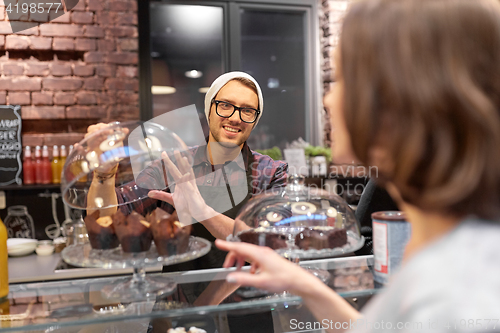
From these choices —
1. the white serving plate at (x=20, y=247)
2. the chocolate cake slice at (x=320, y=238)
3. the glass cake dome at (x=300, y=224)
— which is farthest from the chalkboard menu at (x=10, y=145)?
the chocolate cake slice at (x=320, y=238)

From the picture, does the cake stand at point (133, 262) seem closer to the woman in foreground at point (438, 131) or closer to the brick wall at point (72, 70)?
the woman in foreground at point (438, 131)

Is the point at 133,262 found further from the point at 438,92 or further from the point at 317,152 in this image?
the point at 317,152

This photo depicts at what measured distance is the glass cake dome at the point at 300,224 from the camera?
93 centimetres

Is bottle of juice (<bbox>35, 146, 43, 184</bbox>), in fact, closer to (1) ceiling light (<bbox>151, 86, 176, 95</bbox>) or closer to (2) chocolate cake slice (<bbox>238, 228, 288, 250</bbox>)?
(1) ceiling light (<bbox>151, 86, 176, 95</bbox>)

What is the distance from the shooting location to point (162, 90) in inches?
127

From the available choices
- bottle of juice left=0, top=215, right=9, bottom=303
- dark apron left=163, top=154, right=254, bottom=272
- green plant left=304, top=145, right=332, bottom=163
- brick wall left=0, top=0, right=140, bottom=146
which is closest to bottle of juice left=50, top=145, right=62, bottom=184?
brick wall left=0, top=0, right=140, bottom=146

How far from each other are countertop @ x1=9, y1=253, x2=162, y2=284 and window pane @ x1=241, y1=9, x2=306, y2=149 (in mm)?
1693

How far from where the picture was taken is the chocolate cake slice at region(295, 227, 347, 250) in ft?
3.04

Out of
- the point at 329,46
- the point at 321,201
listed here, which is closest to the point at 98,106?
the point at 329,46

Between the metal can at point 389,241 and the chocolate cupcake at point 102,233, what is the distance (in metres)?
0.58

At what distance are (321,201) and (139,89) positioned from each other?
242cm

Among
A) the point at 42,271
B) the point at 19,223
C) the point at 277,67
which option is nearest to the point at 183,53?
the point at 277,67

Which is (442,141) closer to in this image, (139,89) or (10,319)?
(10,319)

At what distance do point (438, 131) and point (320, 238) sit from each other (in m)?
0.51
